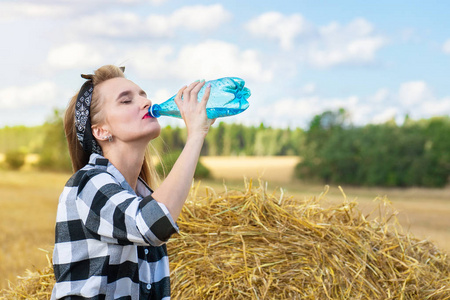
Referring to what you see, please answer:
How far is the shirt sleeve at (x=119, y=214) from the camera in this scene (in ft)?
5.26

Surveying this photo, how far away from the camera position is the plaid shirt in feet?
5.35

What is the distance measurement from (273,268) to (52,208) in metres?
11.1

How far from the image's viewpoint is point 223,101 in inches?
77.9

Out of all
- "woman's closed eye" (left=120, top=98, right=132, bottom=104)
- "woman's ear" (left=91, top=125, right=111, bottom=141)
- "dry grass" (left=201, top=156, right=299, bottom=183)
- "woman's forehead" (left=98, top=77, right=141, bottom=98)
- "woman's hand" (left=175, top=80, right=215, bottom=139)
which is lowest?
"dry grass" (left=201, top=156, right=299, bottom=183)

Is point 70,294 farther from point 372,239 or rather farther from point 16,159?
point 16,159

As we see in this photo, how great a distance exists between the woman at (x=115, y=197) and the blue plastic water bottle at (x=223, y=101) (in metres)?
0.06

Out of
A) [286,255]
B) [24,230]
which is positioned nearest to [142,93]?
[286,255]

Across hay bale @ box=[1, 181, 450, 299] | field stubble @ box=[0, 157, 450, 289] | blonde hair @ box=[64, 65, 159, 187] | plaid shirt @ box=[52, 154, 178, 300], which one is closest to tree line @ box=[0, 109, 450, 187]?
field stubble @ box=[0, 157, 450, 289]

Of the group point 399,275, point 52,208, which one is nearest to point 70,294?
point 399,275

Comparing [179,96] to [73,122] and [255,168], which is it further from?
[255,168]

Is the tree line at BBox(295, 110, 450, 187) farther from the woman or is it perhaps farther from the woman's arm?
the woman's arm

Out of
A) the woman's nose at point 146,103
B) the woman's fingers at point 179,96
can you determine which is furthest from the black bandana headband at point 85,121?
the woman's fingers at point 179,96

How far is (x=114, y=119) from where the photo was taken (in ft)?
6.49

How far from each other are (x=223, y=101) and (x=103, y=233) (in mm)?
728
